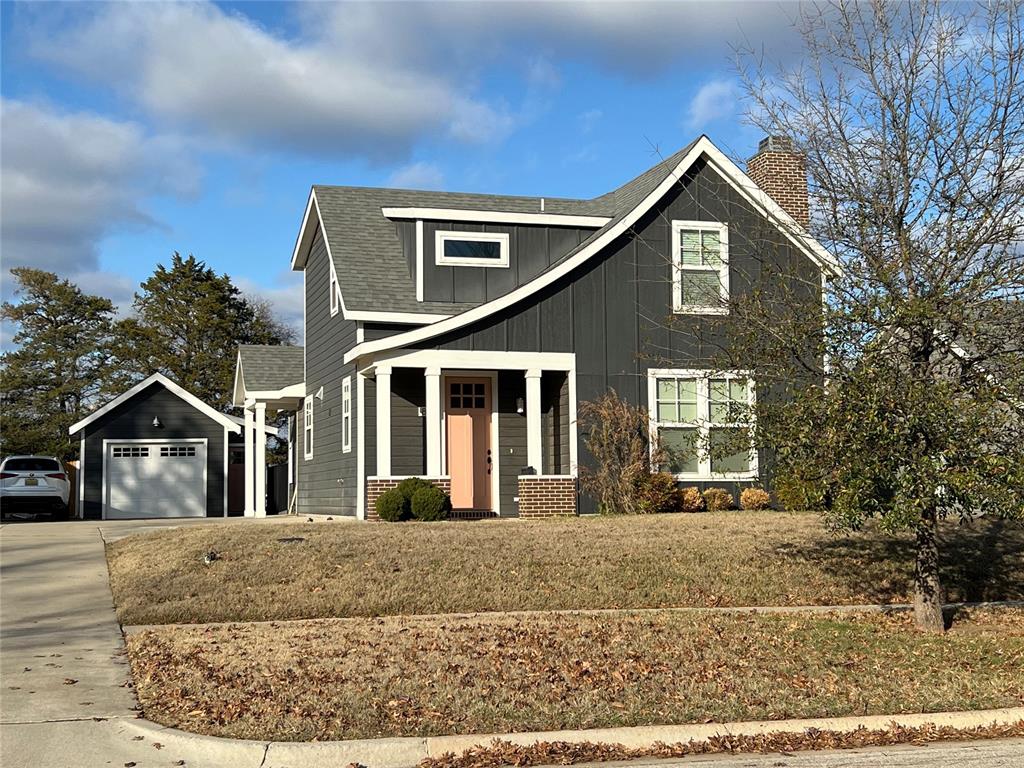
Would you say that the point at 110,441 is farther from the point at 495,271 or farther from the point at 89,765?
the point at 89,765

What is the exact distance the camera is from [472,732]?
23.1 ft

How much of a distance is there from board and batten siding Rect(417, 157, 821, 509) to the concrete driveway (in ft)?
28.5

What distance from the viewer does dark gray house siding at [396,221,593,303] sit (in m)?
20.9

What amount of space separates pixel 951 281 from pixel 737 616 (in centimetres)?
396

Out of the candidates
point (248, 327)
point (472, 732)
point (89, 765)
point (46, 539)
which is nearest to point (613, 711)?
point (472, 732)

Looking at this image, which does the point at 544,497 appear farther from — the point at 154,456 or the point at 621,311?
the point at 154,456

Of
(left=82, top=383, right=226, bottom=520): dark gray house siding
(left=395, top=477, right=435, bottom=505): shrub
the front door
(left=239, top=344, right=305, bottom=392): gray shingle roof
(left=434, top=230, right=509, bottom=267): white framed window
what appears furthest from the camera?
(left=82, top=383, right=226, bottom=520): dark gray house siding

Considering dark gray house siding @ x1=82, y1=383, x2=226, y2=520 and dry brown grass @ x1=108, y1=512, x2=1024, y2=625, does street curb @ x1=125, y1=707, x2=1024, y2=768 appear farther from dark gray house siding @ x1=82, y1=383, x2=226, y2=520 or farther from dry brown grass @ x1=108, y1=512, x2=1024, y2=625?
dark gray house siding @ x1=82, y1=383, x2=226, y2=520

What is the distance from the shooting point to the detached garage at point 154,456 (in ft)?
98.1

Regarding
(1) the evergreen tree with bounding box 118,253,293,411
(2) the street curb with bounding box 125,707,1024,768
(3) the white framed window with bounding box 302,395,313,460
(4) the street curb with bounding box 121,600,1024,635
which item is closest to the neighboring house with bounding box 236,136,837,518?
(3) the white framed window with bounding box 302,395,313,460

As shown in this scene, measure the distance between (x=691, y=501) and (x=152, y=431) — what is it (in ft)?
58.1

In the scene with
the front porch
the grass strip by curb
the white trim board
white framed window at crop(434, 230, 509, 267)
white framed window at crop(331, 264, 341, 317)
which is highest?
the white trim board

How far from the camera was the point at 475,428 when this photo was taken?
2084 centimetres

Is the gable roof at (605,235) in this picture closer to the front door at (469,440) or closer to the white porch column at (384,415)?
the white porch column at (384,415)
